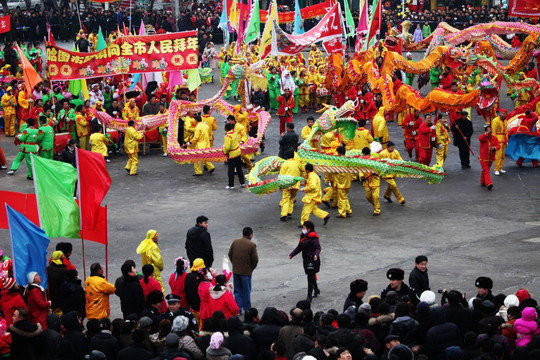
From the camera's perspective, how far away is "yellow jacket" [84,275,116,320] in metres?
11.0

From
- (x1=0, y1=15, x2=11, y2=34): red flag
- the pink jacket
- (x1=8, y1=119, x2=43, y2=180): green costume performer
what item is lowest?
(x1=8, y1=119, x2=43, y2=180): green costume performer

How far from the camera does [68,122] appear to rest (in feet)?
73.7

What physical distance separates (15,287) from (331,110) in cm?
865

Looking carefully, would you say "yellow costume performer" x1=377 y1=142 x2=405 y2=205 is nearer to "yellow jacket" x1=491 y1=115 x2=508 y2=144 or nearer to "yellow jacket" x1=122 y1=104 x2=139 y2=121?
"yellow jacket" x1=491 y1=115 x2=508 y2=144

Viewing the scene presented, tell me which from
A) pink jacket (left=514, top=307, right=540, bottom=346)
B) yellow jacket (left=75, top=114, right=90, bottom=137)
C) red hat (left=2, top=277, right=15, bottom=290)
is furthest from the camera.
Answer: yellow jacket (left=75, top=114, right=90, bottom=137)

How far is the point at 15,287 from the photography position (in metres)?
10.7

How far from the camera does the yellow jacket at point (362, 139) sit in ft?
61.1

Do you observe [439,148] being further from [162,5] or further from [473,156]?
[162,5]

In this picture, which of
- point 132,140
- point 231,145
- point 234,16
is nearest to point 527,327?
point 231,145

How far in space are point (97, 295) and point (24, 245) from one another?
1051mm

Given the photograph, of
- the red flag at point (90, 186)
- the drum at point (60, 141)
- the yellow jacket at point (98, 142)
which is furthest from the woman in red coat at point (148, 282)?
the drum at point (60, 141)

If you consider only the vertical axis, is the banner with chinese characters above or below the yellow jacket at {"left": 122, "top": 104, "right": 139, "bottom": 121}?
above

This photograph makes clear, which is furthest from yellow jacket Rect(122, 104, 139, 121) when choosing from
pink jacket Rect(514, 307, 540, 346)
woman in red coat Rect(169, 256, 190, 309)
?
pink jacket Rect(514, 307, 540, 346)

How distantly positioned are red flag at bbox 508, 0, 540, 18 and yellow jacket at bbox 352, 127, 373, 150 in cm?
1258
